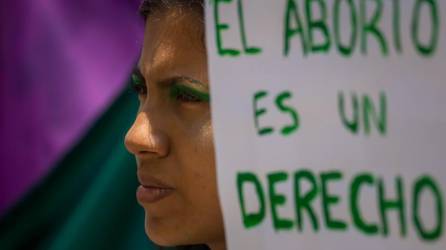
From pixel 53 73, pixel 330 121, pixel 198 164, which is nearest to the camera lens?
pixel 330 121

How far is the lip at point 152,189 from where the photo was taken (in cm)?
87

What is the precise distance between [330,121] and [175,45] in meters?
0.31

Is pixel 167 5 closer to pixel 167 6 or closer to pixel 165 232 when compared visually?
pixel 167 6

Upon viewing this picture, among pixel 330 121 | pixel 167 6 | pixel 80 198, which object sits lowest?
pixel 80 198

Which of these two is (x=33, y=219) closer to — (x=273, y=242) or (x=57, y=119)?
(x=57, y=119)

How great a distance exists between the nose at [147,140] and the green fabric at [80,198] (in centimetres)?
62

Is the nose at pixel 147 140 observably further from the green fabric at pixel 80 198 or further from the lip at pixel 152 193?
the green fabric at pixel 80 198

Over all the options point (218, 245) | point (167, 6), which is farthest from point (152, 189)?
point (167, 6)

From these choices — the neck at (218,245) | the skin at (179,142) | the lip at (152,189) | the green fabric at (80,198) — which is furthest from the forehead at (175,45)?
the green fabric at (80,198)

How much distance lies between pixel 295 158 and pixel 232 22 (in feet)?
0.53

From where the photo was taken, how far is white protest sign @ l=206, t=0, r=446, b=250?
2.05ft

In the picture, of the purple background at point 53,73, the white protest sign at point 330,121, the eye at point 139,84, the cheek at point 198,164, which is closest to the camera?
the white protest sign at point 330,121

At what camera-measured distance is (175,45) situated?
34.6 inches

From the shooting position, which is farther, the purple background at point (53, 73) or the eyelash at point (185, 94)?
the purple background at point (53, 73)
